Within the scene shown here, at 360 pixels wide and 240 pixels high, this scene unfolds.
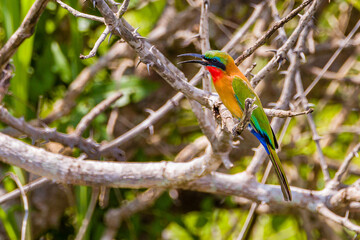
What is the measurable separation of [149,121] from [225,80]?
537 millimetres

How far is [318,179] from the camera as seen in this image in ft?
13.2

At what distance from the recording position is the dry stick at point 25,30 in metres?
2.24

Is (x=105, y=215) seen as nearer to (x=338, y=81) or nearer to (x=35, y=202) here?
(x=35, y=202)

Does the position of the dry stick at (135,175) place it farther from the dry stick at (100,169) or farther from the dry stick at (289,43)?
the dry stick at (289,43)

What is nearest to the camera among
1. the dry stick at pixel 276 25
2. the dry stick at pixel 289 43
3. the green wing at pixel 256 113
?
the dry stick at pixel 276 25

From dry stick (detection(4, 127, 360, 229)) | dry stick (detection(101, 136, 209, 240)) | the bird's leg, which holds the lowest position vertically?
the bird's leg

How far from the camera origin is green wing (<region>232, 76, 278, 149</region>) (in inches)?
96.9

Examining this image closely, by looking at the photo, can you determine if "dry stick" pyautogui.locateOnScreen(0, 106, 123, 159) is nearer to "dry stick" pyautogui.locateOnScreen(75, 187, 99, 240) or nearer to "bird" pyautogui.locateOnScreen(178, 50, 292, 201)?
"dry stick" pyautogui.locateOnScreen(75, 187, 99, 240)

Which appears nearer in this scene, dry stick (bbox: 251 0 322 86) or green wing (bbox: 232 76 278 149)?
dry stick (bbox: 251 0 322 86)

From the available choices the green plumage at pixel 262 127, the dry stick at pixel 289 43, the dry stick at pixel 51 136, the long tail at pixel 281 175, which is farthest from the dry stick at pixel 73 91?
the dry stick at pixel 289 43

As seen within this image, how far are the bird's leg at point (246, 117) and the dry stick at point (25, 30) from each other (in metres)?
1.01

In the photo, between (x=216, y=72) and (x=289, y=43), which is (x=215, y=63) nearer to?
(x=216, y=72)

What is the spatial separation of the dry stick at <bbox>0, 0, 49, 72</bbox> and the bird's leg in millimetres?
1011

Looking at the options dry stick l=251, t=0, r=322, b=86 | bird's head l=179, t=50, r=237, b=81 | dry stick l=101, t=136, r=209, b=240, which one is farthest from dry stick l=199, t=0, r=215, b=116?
→ dry stick l=101, t=136, r=209, b=240
